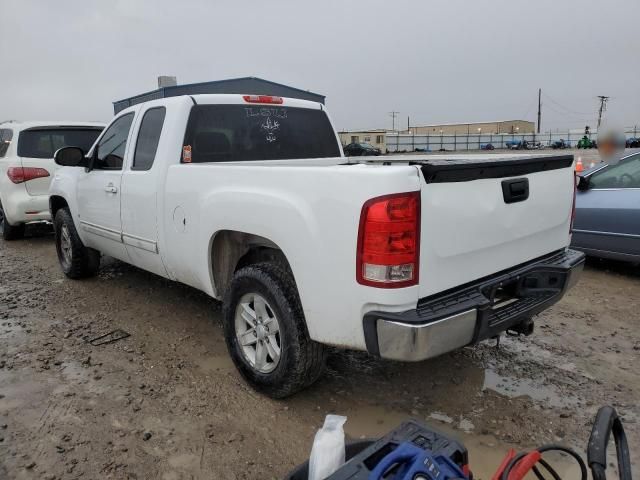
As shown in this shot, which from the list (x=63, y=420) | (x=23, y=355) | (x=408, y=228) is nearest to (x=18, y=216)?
(x=23, y=355)

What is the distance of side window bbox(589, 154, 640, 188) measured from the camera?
5422 mm

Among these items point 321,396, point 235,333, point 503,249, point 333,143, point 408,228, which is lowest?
point 321,396

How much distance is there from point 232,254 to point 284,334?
84 centimetres

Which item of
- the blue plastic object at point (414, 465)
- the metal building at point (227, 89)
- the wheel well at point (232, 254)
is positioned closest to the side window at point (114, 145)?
the wheel well at point (232, 254)

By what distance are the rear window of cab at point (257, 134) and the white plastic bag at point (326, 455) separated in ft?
8.44

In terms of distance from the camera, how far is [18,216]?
7.50 metres

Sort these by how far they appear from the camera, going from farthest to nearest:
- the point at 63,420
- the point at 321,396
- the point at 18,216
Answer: the point at 18,216 < the point at 321,396 < the point at 63,420

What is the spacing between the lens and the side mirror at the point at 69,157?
4.75 metres

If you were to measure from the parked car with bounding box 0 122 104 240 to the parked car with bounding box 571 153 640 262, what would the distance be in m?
7.14

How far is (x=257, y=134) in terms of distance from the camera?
4.13 metres

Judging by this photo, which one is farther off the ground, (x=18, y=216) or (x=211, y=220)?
(x=211, y=220)

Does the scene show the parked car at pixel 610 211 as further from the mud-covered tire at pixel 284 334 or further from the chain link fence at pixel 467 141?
the chain link fence at pixel 467 141

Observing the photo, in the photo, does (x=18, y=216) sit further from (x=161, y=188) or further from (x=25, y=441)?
(x=25, y=441)

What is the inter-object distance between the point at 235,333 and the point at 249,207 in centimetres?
88
